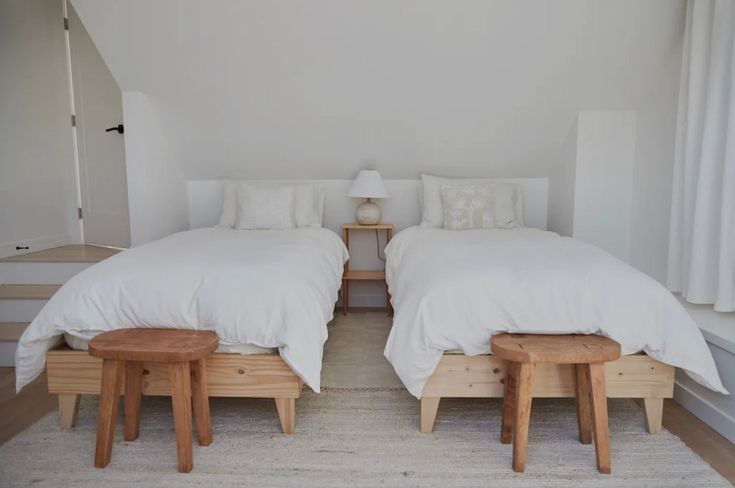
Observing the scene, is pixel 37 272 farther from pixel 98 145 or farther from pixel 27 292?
pixel 98 145

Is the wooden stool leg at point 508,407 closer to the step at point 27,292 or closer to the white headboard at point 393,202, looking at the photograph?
the white headboard at point 393,202

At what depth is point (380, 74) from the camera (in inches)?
120

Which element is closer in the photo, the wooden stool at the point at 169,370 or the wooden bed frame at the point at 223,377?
the wooden stool at the point at 169,370

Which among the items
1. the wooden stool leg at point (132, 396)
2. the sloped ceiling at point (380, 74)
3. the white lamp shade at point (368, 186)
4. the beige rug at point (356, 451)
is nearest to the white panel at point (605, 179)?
the sloped ceiling at point (380, 74)

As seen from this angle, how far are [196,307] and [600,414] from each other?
143 centimetres

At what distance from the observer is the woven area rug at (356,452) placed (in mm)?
1548

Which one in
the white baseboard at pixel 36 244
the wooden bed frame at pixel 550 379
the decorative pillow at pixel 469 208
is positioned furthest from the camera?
the white baseboard at pixel 36 244

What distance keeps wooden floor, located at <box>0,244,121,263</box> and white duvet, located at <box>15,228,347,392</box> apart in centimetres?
142

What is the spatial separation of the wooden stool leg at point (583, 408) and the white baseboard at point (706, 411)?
54cm

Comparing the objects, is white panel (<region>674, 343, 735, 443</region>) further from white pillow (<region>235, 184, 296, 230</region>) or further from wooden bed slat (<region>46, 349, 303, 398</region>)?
white pillow (<region>235, 184, 296, 230</region>)

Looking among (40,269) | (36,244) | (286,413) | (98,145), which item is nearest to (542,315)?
(286,413)

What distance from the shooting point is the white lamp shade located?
338cm

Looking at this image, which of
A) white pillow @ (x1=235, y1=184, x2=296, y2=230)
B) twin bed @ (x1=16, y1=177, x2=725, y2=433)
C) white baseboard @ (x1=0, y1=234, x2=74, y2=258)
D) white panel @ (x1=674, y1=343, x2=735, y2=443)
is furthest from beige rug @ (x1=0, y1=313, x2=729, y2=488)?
white baseboard @ (x1=0, y1=234, x2=74, y2=258)

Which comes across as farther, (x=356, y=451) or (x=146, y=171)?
(x=146, y=171)
